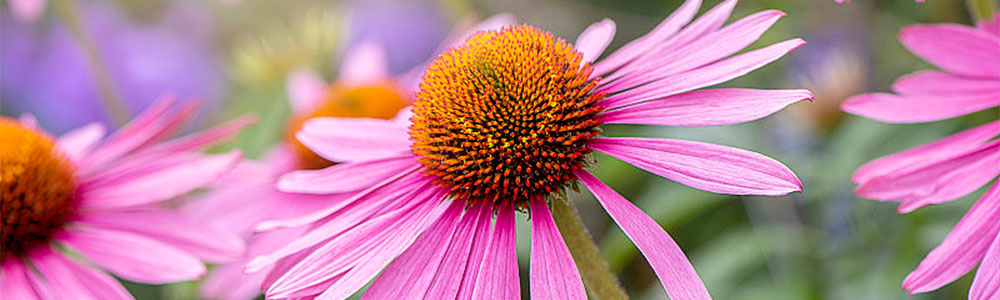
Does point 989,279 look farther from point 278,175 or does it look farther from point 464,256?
point 278,175

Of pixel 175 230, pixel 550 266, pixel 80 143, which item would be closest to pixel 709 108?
pixel 550 266

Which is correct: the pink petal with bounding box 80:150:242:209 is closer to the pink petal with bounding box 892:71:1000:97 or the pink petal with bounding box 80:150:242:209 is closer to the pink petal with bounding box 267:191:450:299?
the pink petal with bounding box 267:191:450:299

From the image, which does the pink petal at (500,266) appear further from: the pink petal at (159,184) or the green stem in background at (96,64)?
the green stem in background at (96,64)

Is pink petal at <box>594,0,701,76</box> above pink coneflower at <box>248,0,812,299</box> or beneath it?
above

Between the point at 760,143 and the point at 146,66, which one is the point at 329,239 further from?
the point at 146,66

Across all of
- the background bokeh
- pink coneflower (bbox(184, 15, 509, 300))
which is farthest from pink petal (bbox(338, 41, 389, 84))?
the background bokeh

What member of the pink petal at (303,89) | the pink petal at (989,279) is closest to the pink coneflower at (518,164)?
the pink petal at (989,279)
